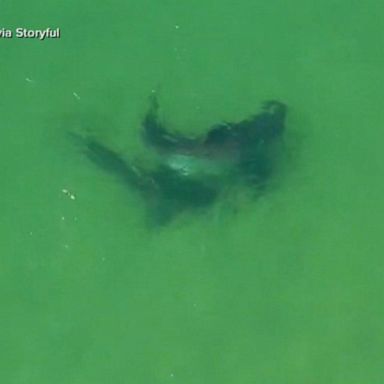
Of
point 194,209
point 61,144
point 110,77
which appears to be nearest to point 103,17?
point 110,77

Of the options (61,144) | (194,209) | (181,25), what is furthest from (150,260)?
(181,25)

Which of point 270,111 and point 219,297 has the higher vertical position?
point 270,111

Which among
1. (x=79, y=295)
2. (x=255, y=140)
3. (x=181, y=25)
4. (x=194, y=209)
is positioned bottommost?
(x=79, y=295)

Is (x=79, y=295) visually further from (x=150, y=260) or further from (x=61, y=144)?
(x=61, y=144)
